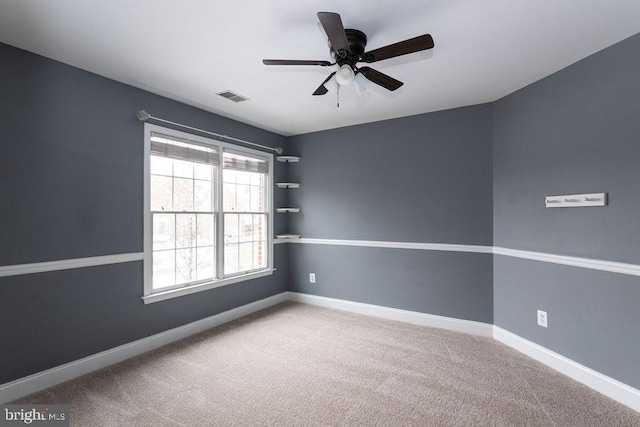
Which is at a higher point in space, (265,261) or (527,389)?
(265,261)

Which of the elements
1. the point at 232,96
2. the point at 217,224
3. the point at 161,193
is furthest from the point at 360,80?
the point at 217,224

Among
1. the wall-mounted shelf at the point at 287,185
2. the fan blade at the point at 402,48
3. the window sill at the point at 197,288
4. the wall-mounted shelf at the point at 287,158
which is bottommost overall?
the window sill at the point at 197,288

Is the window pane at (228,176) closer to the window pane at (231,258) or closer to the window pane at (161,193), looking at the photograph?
the window pane at (161,193)

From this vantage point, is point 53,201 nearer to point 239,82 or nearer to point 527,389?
point 239,82

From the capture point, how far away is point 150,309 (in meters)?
3.08

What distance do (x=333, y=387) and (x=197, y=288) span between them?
75.4 inches

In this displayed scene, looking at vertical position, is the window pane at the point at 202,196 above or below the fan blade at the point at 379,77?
below

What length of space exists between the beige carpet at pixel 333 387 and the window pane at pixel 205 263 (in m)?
0.68

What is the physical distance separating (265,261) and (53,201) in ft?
8.59

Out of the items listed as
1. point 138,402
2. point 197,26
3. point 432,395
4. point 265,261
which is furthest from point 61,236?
point 432,395

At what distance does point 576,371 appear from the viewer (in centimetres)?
252

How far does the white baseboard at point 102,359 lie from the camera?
88.2 inches

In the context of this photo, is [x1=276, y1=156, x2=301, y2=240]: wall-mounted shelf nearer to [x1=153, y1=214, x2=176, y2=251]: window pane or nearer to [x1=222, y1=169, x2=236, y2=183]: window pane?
[x1=222, y1=169, x2=236, y2=183]: window pane

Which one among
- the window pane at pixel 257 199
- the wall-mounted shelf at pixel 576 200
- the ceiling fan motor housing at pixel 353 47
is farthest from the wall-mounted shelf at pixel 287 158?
the wall-mounted shelf at pixel 576 200
